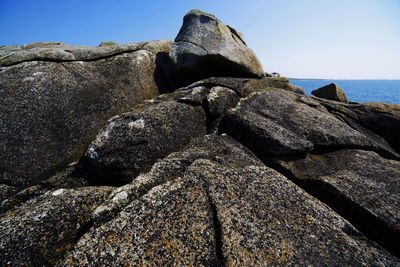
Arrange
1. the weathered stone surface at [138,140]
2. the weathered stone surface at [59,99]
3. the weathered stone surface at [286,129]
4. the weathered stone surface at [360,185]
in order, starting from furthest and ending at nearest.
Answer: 1. the weathered stone surface at [286,129]
2. the weathered stone surface at [59,99]
3. the weathered stone surface at [138,140]
4. the weathered stone surface at [360,185]

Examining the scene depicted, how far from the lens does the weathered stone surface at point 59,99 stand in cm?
963

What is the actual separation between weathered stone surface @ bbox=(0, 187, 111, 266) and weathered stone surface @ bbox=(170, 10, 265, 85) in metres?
10.9

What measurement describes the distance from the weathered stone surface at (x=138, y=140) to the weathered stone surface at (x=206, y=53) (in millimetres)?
5518

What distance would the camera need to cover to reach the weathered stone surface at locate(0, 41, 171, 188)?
9633 millimetres

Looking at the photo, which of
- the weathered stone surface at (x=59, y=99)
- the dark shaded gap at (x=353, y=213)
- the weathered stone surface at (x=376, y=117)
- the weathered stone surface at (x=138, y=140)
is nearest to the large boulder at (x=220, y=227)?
the dark shaded gap at (x=353, y=213)

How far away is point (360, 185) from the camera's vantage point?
318 inches

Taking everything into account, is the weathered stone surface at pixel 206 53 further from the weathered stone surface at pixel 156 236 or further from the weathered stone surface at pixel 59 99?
the weathered stone surface at pixel 156 236

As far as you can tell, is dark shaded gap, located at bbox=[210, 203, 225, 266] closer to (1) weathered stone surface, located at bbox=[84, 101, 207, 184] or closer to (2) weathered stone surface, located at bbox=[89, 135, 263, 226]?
(2) weathered stone surface, located at bbox=[89, 135, 263, 226]

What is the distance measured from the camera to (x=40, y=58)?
42.8ft

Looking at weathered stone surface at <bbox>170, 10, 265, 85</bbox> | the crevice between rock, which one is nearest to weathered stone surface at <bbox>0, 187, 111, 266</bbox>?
the crevice between rock

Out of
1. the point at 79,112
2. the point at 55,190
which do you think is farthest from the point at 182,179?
the point at 79,112

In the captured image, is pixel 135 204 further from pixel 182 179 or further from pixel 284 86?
pixel 284 86

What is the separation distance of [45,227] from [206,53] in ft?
43.1

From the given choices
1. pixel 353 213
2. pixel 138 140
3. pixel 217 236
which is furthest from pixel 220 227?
pixel 138 140
